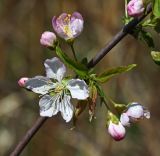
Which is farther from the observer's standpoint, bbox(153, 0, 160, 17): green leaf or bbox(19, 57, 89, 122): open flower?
bbox(19, 57, 89, 122): open flower

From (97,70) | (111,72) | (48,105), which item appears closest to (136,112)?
(111,72)

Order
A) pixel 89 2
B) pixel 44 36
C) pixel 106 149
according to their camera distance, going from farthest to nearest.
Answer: pixel 89 2
pixel 106 149
pixel 44 36

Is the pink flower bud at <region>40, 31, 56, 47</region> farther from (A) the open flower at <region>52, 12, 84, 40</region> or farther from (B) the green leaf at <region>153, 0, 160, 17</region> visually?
(B) the green leaf at <region>153, 0, 160, 17</region>

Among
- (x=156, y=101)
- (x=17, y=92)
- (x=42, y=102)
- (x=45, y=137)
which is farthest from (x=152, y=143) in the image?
(x=42, y=102)

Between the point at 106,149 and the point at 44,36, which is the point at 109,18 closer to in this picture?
the point at 106,149

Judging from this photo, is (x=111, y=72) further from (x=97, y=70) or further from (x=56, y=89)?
(x=97, y=70)

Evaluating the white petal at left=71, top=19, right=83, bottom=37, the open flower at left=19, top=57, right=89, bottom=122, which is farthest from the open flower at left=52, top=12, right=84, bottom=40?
the open flower at left=19, top=57, right=89, bottom=122
